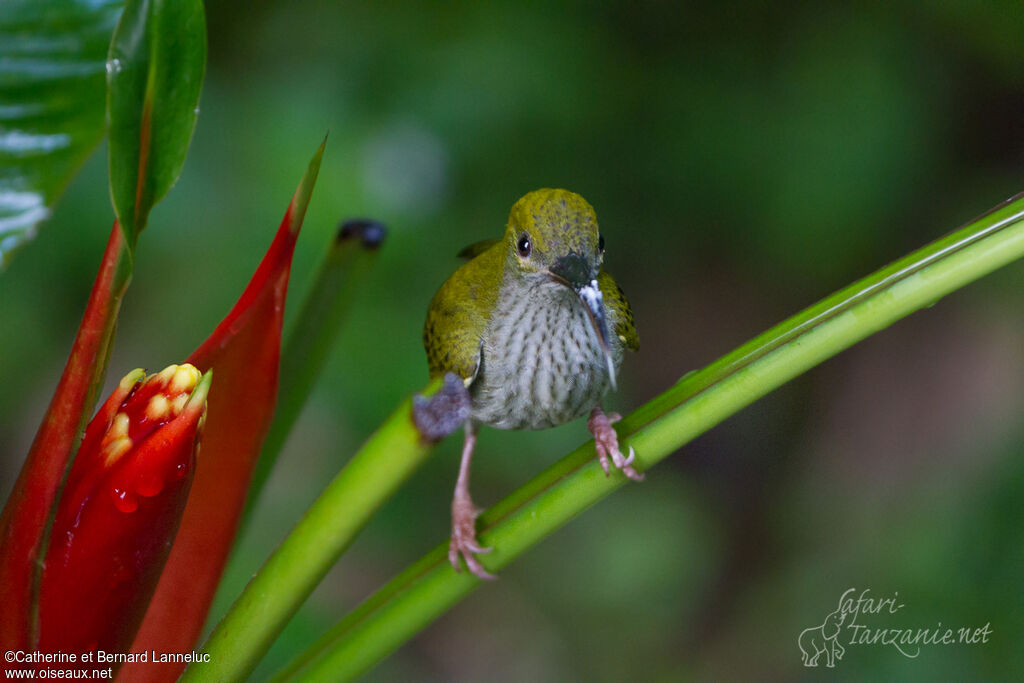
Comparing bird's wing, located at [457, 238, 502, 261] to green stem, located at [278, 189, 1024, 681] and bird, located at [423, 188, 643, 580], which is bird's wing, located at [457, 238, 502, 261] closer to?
bird, located at [423, 188, 643, 580]

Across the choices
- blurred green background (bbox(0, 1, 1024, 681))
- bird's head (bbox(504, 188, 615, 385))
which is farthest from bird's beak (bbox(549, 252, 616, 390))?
blurred green background (bbox(0, 1, 1024, 681))

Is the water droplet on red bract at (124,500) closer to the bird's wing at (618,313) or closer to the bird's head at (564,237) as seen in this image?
the bird's head at (564,237)

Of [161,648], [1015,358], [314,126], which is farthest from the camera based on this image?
[1015,358]

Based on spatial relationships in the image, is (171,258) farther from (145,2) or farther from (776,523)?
(776,523)

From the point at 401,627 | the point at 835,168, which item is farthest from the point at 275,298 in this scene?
the point at 835,168

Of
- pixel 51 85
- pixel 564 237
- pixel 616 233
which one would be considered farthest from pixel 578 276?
pixel 616 233

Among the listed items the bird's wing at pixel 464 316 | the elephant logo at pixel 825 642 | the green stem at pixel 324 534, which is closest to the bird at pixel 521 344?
the bird's wing at pixel 464 316
